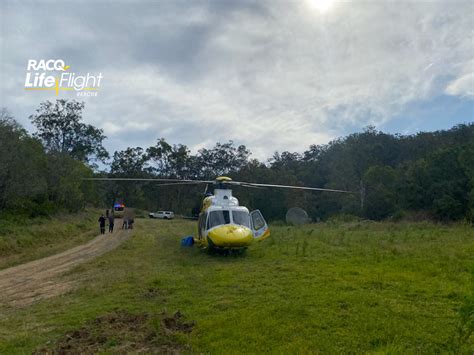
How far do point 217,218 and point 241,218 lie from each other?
889mm

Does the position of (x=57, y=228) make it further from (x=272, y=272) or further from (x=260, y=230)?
(x=272, y=272)

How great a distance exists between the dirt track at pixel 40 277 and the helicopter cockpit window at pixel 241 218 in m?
5.73

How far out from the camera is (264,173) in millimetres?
54219

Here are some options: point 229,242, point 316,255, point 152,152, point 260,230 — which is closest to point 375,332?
point 316,255

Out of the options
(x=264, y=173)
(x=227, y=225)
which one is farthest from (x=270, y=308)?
(x=264, y=173)

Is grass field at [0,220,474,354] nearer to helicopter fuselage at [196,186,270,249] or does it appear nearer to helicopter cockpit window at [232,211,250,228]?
helicopter fuselage at [196,186,270,249]

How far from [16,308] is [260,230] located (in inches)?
328

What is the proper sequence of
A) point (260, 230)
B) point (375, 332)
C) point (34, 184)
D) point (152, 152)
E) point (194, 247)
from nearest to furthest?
point (375, 332)
point (260, 230)
point (194, 247)
point (34, 184)
point (152, 152)

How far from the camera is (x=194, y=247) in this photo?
16.8 m

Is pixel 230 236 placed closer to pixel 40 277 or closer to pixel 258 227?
pixel 258 227

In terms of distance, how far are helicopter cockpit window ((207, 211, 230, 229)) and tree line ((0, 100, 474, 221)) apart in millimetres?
9224

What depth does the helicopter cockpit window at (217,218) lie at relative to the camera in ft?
45.5

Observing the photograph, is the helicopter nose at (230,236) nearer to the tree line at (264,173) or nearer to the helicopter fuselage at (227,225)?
the helicopter fuselage at (227,225)

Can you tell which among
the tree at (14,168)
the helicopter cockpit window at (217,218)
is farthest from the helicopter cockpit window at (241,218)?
the tree at (14,168)
